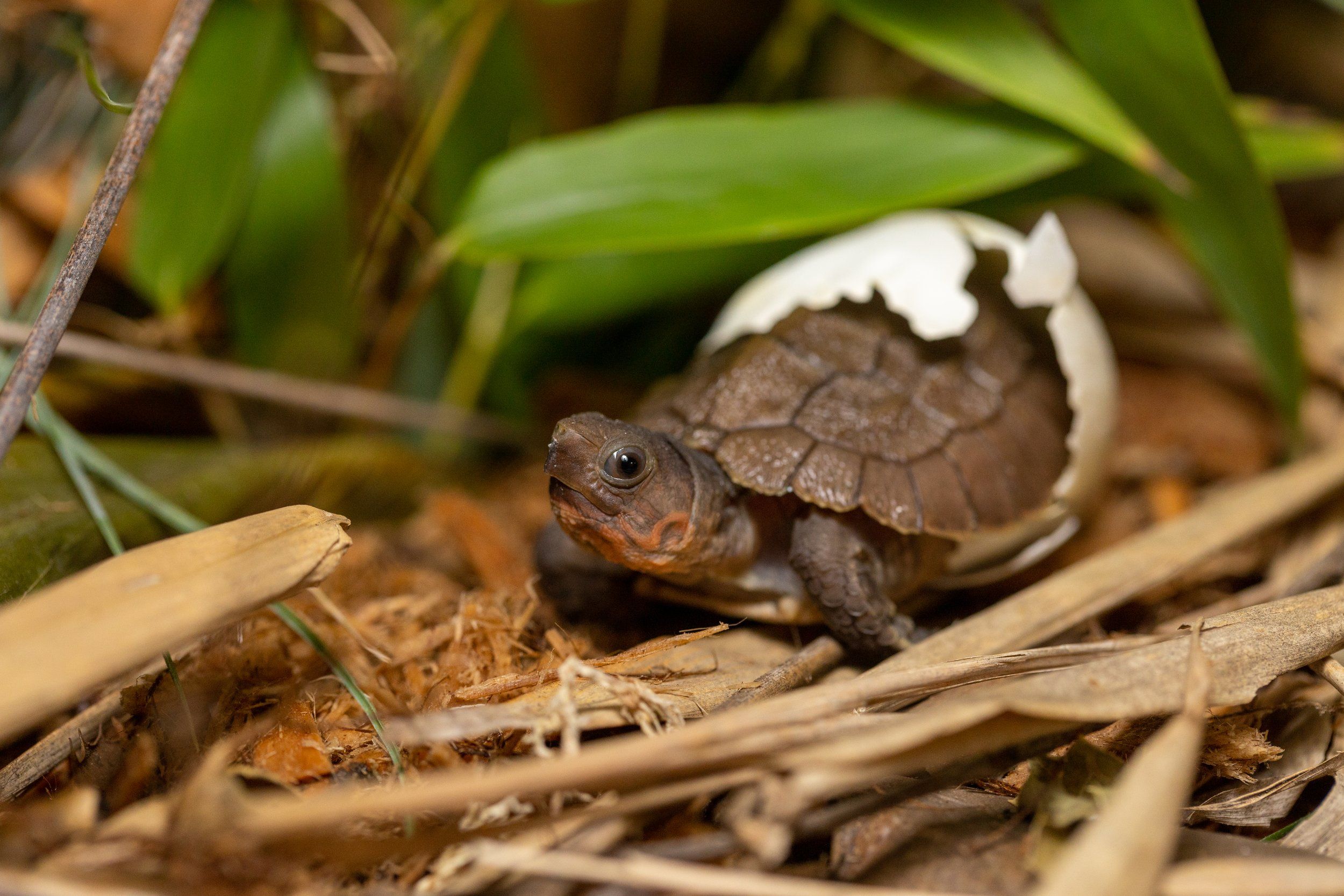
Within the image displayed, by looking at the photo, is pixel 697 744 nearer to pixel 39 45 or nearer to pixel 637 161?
pixel 637 161

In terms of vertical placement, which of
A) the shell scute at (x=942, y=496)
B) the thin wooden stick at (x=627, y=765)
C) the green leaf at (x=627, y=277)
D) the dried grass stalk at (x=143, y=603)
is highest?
the green leaf at (x=627, y=277)

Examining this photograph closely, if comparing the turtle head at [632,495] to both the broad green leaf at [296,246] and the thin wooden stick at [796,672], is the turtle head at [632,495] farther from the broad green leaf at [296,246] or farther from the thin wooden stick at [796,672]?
the broad green leaf at [296,246]

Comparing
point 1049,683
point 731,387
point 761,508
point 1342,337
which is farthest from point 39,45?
point 1342,337

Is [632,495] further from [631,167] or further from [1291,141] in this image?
[1291,141]

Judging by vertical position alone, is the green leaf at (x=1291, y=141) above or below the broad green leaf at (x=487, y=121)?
below

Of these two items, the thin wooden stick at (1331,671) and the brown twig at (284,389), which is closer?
the thin wooden stick at (1331,671)

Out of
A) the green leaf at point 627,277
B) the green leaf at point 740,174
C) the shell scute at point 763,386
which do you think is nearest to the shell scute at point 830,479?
the shell scute at point 763,386
